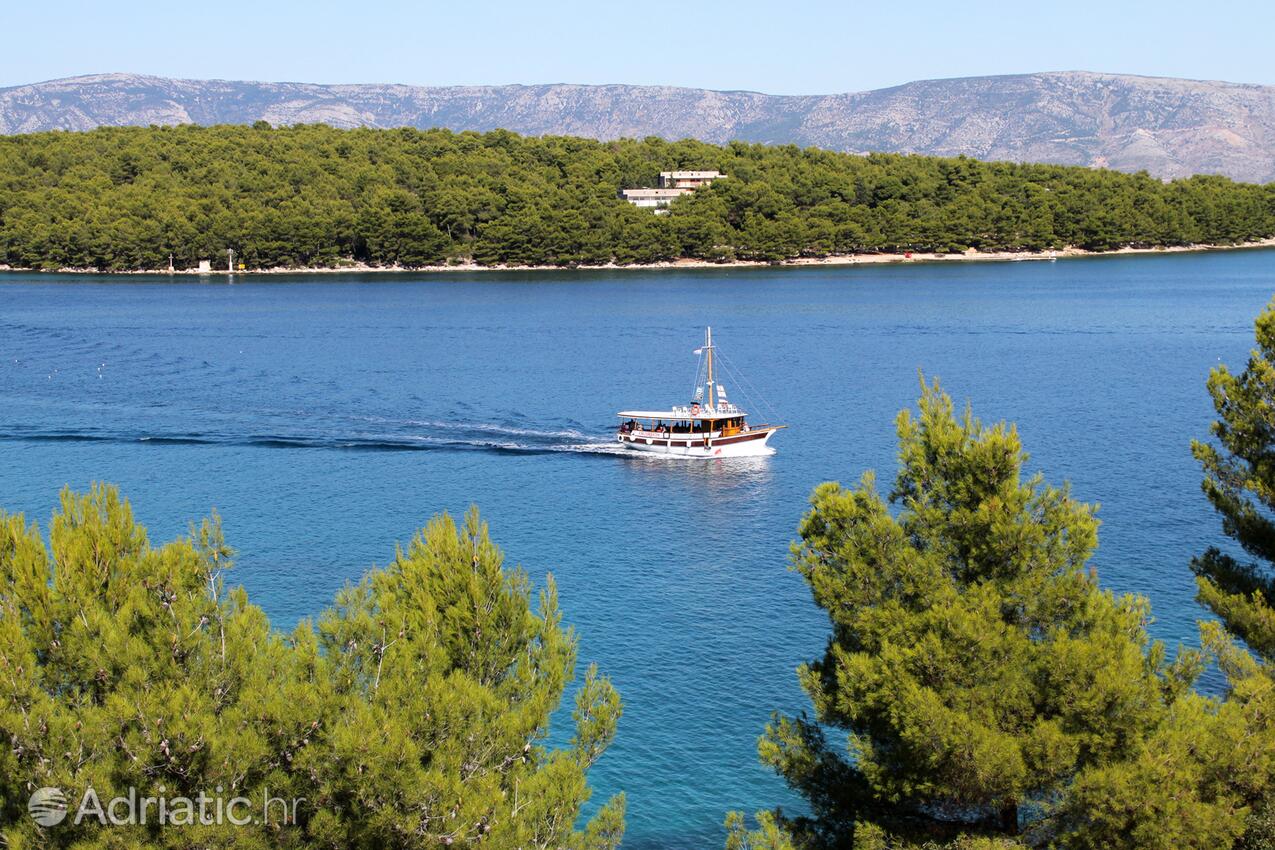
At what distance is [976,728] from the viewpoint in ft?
51.8

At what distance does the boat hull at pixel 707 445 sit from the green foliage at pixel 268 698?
138ft

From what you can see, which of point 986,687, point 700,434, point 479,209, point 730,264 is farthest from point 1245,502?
point 479,209

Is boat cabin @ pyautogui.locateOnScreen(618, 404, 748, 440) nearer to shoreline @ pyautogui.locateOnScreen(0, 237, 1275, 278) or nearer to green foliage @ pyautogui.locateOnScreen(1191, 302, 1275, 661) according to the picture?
green foliage @ pyautogui.locateOnScreen(1191, 302, 1275, 661)

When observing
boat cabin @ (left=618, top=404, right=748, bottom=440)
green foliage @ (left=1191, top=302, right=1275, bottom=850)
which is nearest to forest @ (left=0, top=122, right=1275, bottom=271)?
boat cabin @ (left=618, top=404, right=748, bottom=440)

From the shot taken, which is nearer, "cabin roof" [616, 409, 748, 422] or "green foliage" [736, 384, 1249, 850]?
"green foliage" [736, 384, 1249, 850]

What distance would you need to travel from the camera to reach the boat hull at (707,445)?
59.0 metres

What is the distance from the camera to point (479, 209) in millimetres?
173875

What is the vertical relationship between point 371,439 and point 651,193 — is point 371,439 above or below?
below

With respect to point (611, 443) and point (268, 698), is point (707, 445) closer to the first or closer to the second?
point (611, 443)

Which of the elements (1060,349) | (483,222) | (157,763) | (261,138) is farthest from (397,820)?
(261,138)

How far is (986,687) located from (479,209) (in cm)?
16302

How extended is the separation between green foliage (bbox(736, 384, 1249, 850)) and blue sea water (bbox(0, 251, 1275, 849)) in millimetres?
8925

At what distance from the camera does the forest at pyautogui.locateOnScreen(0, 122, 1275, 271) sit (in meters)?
168

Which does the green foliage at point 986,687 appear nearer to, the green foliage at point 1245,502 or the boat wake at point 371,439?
the green foliage at point 1245,502
